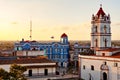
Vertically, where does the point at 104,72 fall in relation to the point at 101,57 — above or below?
below

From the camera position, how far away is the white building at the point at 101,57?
32.8 meters

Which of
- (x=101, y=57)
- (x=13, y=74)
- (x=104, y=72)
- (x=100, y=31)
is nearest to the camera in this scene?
(x=13, y=74)

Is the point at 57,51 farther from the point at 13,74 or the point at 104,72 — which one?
the point at 13,74

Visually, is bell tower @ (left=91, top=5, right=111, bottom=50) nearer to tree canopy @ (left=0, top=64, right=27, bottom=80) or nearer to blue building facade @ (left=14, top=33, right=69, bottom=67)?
blue building facade @ (left=14, top=33, right=69, bottom=67)

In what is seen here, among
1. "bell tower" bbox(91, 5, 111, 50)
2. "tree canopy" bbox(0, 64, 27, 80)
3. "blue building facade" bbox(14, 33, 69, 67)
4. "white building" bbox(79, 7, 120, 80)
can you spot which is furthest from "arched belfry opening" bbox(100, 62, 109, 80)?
"blue building facade" bbox(14, 33, 69, 67)

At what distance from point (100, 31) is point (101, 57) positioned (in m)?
8.67

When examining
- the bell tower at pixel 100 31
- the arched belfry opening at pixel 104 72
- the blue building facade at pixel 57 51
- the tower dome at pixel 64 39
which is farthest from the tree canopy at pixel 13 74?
the tower dome at pixel 64 39

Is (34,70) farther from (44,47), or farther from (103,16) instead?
(44,47)

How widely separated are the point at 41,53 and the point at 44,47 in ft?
38.0

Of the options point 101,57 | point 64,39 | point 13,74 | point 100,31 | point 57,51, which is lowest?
point 13,74

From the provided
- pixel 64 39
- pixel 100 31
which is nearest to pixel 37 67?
pixel 100 31

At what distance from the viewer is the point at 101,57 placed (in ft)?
112

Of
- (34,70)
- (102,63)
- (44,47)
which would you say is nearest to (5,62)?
(34,70)

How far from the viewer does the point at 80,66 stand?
38.6 meters
